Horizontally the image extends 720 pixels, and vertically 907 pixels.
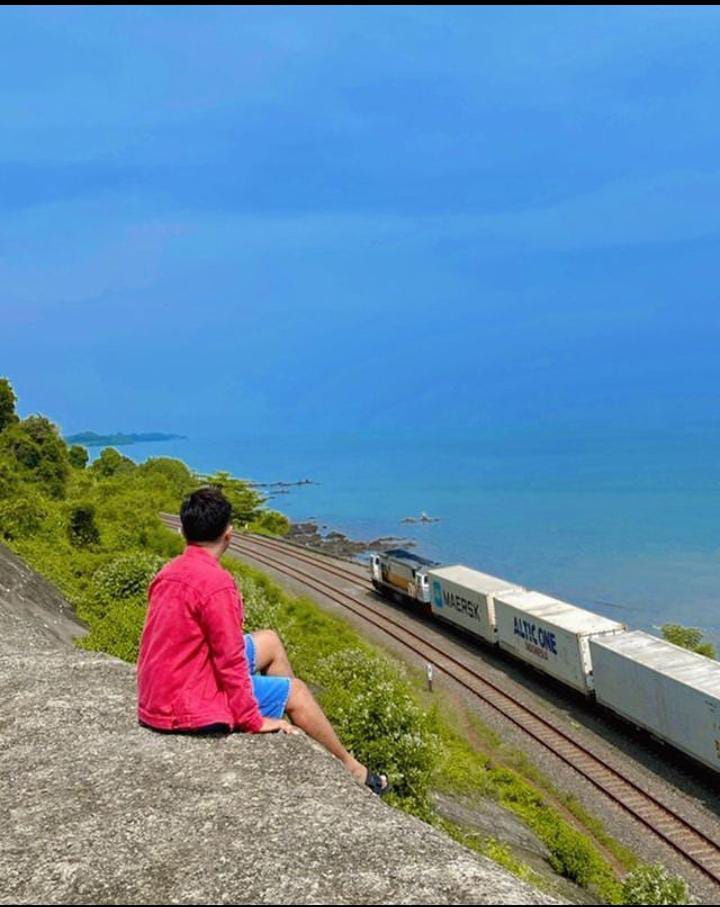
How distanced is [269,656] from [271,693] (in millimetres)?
385

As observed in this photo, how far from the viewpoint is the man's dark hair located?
5844 millimetres

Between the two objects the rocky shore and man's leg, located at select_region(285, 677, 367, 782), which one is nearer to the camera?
man's leg, located at select_region(285, 677, 367, 782)

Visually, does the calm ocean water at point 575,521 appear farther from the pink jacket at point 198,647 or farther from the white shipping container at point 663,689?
the pink jacket at point 198,647

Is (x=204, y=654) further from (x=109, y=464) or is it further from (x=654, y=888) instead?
(x=109, y=464)

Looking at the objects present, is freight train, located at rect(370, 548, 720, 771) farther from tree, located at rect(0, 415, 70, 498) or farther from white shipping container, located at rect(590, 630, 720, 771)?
tree, located at rect(0, 415, 70, 498)

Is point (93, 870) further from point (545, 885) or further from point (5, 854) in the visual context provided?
point (545, 885)

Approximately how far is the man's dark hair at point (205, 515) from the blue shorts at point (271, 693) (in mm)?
1289

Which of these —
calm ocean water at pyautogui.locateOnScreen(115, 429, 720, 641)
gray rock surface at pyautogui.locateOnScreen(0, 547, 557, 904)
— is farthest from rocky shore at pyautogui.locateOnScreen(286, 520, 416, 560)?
gray rock surface at pyautogui.locateOnScreen(0, 547, 557, 904)

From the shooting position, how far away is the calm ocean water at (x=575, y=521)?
60.0 metres

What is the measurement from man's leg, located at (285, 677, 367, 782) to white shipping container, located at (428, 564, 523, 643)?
23.9 metres

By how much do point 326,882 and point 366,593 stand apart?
36959 mm

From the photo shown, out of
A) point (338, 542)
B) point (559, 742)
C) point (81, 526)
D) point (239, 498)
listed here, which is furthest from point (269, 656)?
point (338, 542)

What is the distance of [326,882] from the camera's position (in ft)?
14.6

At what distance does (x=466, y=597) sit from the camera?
31.2m
